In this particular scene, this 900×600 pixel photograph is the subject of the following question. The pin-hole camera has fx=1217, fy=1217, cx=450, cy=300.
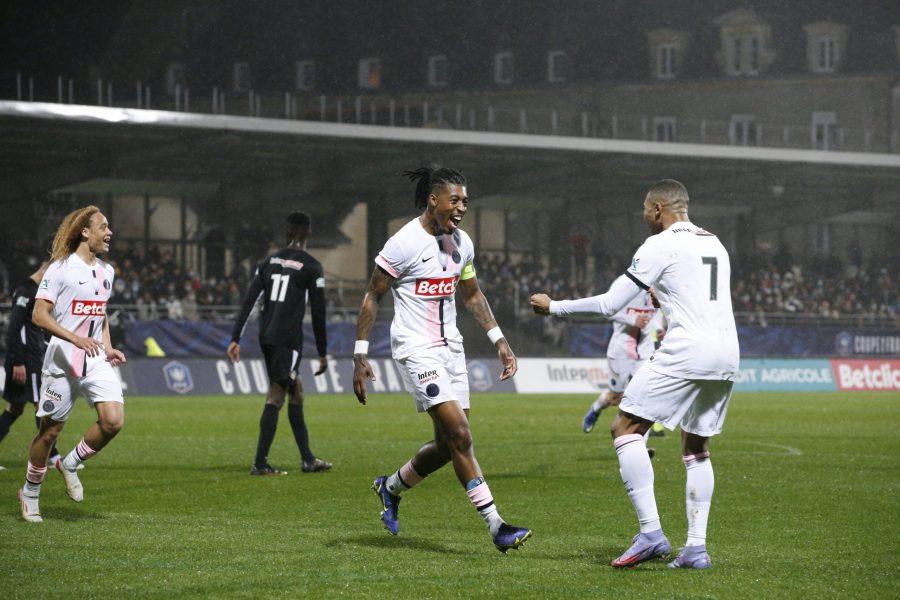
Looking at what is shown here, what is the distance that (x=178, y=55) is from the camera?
4991cm

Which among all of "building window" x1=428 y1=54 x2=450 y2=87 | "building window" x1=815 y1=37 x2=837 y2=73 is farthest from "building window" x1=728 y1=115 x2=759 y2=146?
"building window" x1=428 y1=54 x2=450 y2=87

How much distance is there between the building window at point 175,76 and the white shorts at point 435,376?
41382 mm

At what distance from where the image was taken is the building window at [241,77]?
48.9 m

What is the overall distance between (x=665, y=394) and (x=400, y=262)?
1823mm

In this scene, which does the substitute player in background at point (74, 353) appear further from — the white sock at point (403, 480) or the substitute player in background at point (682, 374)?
the substitute player in background at point (682, 374)

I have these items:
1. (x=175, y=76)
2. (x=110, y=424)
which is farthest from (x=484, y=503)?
(x=175, y=76)

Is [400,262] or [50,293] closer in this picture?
[400,262]

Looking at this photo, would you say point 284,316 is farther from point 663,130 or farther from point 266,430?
point 663,130

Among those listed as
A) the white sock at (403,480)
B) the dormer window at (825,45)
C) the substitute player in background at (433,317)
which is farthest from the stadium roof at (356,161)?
the substitute player in background at (433,317)

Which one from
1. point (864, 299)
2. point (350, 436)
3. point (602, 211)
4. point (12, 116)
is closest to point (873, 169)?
point (864, 299)

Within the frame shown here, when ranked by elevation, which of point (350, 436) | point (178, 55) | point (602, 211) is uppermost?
point (178, 55)

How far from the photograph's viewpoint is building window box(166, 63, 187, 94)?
156ft

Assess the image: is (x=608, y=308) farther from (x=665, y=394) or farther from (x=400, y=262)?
(x=400, y=262)

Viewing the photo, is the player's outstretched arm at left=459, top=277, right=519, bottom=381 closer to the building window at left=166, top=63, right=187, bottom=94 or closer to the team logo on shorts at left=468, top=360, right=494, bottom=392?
the team logo on shorts at left=468, top=360, right=494, bottom=392
